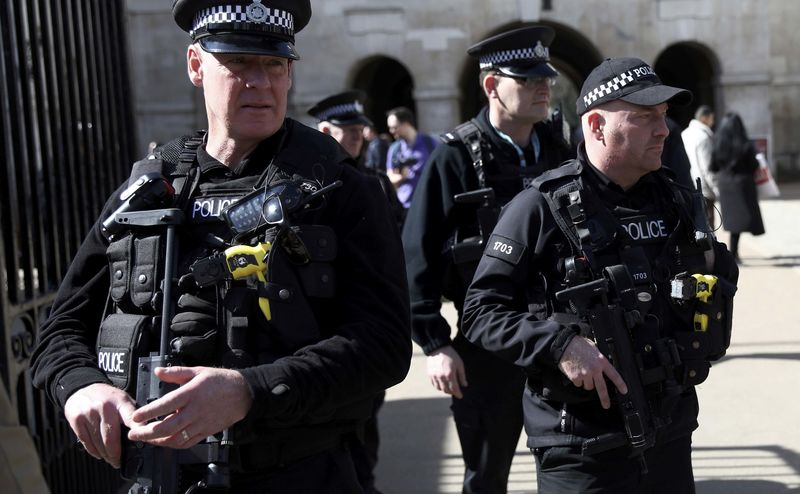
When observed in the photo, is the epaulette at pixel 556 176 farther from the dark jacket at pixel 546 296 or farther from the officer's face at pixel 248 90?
the officer's face at pixel 248 90

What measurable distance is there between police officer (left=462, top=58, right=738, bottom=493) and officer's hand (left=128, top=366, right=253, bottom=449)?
1.24m

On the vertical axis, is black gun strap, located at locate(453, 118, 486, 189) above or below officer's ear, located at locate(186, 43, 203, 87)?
below

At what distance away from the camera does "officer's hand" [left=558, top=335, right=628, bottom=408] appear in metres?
2.98

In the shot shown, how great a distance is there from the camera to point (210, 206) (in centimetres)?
243

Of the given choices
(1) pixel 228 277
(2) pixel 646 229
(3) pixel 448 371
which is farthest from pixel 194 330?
(3) pixel 448 371

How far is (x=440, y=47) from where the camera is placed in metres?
22.3

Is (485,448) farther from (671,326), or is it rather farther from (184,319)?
(184,319)

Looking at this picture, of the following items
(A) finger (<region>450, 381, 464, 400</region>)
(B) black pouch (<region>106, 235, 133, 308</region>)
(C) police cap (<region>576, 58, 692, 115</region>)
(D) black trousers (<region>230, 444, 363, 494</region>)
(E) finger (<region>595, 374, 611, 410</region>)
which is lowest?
(A) finger (<region>450, 381, 464, 400</region>)

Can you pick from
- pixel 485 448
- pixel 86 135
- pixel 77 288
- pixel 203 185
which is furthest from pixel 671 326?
pixel 86 135

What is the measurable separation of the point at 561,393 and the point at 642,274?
44cm

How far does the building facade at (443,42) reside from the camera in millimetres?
22094

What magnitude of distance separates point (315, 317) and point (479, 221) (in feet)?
6.34

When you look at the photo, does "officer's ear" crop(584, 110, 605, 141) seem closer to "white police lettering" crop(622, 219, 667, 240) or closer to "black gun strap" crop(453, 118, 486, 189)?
"white police lettering" crop(622, 219, 667, 240)

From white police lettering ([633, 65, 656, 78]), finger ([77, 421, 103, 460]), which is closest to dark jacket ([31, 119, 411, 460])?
finger ([77, 421, 103, 460])
